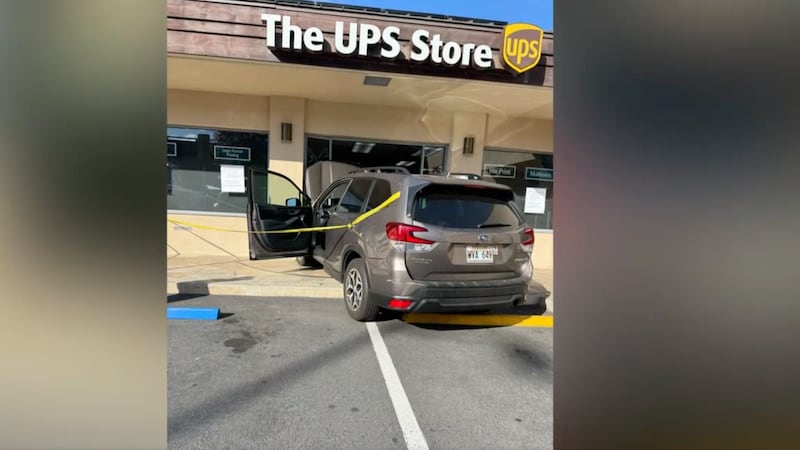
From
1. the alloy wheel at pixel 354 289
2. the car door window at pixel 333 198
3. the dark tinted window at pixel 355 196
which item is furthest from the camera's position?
the car door window at pixel 333 198

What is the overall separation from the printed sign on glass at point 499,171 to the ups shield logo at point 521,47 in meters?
3.15

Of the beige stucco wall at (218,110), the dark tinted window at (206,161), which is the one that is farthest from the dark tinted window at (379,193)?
the beige stucco wall at (218,110)

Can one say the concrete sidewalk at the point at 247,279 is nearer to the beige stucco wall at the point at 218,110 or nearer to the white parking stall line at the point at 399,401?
the white parking stall line at the point at 399,401

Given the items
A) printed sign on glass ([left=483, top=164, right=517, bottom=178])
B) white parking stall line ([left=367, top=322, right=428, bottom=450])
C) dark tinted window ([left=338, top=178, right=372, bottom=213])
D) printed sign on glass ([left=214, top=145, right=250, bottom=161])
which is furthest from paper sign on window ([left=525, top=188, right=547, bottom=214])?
printed sign on glass ([left=214, top=145, right=250, bottom=161])

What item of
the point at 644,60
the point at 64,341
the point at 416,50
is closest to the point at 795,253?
the point at 644,60

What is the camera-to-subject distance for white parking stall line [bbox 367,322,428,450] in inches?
101

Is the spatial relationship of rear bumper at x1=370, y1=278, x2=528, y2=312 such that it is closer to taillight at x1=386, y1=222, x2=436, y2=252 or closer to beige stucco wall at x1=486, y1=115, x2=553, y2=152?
taillight at x1=386, y1=222, x2=436, y2=252

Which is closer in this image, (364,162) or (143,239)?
(143,239)

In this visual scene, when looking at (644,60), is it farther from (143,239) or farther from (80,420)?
(80,420)

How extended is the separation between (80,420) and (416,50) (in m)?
6.16

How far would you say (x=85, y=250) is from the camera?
2.58ft

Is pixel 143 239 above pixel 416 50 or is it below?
below

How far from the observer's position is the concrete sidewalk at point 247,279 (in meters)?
5.92

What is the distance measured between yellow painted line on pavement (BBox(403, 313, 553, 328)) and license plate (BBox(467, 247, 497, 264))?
121 cm
